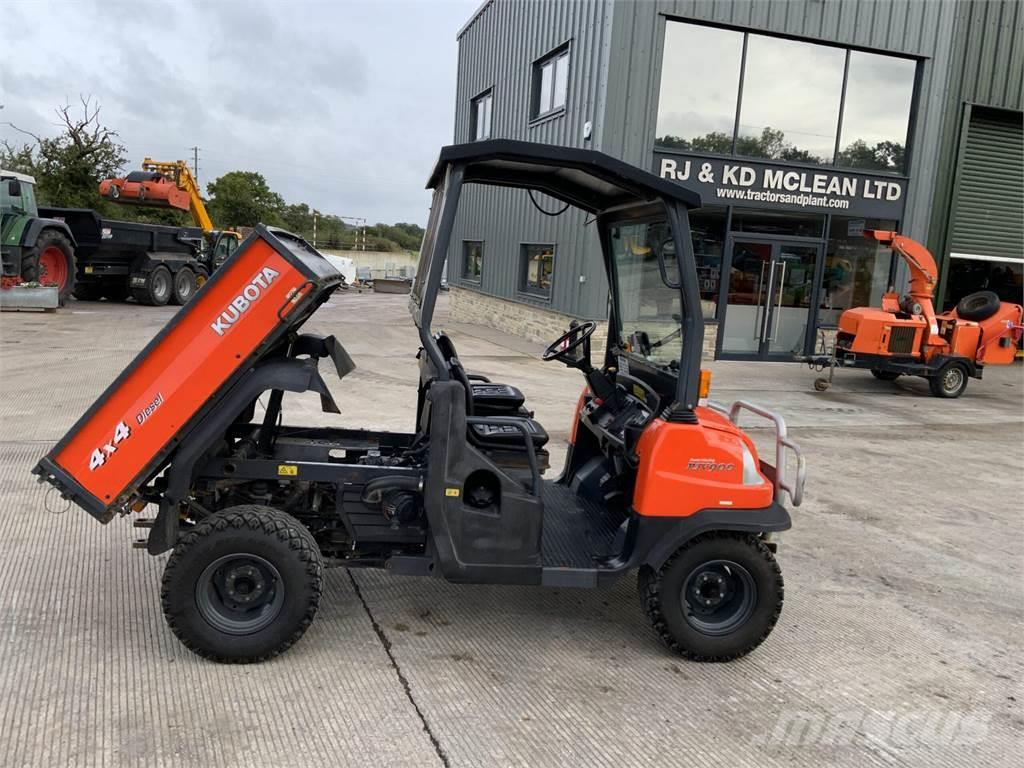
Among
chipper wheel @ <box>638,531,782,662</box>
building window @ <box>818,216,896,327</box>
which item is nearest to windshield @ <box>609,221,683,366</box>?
chipper wheel @ <box>638,531,782,662</box>

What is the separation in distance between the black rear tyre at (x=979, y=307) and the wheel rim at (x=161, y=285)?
1705 cm

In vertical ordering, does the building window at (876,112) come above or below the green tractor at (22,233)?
above

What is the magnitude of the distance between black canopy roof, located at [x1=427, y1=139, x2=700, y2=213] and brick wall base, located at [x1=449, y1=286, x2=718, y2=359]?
7776 mm

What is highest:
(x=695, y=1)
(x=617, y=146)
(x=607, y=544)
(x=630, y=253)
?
(x=695, y=1)

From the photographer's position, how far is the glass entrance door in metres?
14.7

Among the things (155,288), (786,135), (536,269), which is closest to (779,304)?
(786,135)

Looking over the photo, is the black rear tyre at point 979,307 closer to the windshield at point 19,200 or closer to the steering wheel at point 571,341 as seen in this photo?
the steering wheel at point 571,341

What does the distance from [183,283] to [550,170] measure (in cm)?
1868

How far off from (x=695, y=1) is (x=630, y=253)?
35.6 feet

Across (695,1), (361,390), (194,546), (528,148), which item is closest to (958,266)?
(695,1)

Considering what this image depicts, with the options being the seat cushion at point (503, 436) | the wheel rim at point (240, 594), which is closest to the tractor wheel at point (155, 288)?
the wheel rim at point (240, 594)

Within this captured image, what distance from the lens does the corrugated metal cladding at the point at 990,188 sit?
1609 cm

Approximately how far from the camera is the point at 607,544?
12.6 ft

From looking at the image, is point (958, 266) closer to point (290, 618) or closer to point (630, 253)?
point (630, 253)
